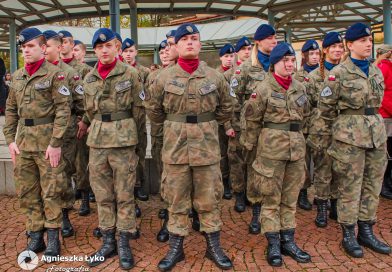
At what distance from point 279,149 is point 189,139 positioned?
2.79 ft

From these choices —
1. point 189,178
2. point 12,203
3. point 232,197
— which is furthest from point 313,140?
point 12,203

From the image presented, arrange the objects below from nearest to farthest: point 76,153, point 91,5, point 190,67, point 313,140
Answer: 1. point 190,67
2. point 313,140
3. point 76,153
4. point 91,5

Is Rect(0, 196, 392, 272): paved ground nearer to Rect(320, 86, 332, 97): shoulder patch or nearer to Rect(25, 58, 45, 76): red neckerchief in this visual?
Rect(320, 86, 332, 97): shoulder patch

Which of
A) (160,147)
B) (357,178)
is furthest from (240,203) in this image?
(357,178)

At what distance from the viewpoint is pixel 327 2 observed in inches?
476

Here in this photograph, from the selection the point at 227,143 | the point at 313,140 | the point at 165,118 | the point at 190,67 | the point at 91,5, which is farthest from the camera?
the point at 91,5

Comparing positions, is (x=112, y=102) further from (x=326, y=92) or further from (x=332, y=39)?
(x=332, y=39)

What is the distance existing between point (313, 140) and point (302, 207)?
3.41 ft

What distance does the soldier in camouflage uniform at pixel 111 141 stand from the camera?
155 inches

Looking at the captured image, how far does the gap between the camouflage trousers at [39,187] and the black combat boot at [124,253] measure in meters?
0.68

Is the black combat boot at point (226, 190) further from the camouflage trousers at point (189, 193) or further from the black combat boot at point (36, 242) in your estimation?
the black combat boot at point (36, 242)

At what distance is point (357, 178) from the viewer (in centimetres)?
407

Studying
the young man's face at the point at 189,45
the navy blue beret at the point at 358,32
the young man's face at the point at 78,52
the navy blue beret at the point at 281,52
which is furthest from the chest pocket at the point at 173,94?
the young man's face at the point at 78,52

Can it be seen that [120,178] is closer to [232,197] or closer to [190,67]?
[190,67]
